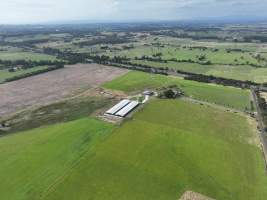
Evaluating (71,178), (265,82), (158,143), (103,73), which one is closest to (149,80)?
(103,73)

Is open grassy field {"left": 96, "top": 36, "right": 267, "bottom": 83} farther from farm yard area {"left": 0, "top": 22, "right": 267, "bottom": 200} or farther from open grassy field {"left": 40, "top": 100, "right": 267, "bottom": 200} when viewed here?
open grassy field {"left": 40, "top": 100, "right": 267, "bottom": 200}

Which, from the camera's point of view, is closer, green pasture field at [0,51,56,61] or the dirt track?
the dirt track

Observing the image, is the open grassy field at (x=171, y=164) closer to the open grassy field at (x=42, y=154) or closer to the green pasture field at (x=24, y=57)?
the open grassy field at (x=42, y=154)

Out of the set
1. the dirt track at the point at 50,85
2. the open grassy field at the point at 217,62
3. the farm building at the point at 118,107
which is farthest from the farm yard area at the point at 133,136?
the open grassy field at the point at 217,62

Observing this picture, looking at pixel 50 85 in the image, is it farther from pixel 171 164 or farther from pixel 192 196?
pixel 192 196

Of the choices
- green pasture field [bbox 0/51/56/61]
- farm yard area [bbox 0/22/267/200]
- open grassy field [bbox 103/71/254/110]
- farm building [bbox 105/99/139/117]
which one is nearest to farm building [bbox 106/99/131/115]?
farm building [bbox 105/99/139/117]
